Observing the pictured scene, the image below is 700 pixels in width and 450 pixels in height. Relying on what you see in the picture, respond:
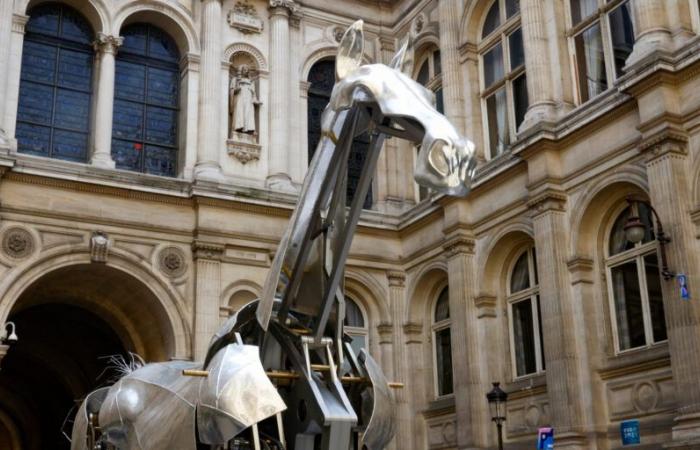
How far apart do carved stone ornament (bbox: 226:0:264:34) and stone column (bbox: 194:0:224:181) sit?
452 mm

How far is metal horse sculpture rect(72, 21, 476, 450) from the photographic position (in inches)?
285

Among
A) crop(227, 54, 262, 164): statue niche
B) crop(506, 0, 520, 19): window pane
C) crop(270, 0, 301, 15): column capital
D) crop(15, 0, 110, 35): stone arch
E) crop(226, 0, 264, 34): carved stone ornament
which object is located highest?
crop(270, 0, 301, 15): column capital

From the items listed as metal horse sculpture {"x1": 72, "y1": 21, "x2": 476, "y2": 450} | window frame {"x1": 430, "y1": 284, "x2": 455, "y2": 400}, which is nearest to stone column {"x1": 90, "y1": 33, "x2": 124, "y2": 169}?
window frame {"x1": 430, "y1": 284, "x2": 455, "y2": 400}

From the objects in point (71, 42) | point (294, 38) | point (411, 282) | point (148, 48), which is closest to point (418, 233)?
point (411, 282)

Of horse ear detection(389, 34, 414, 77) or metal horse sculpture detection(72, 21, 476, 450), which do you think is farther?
horse ear detection(389, 34, 414, 77)

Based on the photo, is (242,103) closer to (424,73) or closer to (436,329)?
(424,73)

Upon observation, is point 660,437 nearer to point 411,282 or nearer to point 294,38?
point 411,282

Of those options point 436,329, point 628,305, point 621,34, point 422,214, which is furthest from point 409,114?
point 436,329

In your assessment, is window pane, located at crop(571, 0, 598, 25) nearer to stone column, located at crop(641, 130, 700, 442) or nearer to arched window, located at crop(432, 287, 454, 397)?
stone column, located at crop(641, 130, 700, 442)

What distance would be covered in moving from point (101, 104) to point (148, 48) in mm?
2473

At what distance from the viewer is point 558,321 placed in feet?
59.1

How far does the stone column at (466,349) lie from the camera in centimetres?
2016

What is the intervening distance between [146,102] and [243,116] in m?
2.44

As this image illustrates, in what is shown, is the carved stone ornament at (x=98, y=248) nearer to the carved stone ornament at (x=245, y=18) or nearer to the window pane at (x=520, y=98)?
the carved stone ornament at (x=245, y=18)
